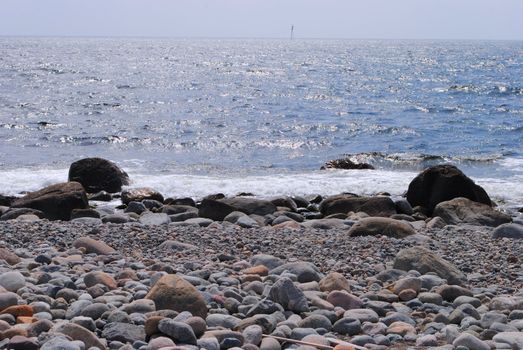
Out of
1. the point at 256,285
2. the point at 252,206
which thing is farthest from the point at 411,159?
the point at 256,285

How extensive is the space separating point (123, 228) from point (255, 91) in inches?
1065

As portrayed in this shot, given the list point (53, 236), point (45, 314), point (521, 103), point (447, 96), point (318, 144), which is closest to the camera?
point (45, 314)

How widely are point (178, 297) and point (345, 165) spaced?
447 inches

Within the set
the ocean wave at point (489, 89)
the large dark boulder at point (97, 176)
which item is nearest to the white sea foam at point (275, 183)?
the large dark boulder at point (97, 176)

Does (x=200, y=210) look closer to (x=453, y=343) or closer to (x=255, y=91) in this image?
(x=453, y=343)

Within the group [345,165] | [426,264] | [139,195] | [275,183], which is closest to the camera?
[426,264]

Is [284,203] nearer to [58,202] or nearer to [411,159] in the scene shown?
[58,202]

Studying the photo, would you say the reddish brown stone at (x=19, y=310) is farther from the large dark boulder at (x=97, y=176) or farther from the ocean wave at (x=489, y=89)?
the ocean wave at (x=489, y=89)

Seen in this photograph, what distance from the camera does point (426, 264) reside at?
5914mm

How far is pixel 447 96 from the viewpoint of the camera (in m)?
33.6

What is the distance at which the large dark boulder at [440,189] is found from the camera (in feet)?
37.8

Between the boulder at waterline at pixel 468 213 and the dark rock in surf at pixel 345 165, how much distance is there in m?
4.97

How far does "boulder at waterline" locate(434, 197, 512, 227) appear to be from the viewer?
10062 millimetres

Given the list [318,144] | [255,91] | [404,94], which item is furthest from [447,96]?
[318,144]
